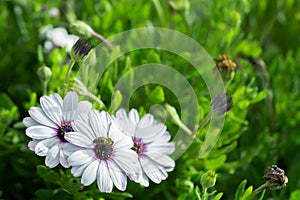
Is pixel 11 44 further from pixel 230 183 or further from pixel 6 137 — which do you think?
pixel 230 183

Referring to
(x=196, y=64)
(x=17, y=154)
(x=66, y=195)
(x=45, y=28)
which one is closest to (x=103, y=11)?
(x=45, y=28)

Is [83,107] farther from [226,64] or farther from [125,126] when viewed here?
[226,64]

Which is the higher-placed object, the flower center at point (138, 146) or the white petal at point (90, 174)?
the white petal at point (90, 174)

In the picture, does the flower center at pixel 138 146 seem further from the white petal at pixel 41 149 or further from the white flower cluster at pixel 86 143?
the white petal at pixel 41 149

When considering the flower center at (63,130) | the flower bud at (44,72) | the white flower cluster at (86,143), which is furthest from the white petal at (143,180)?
the flower bud at (44,72)

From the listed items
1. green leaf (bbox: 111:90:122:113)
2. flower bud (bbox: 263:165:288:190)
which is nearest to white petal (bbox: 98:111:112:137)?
green leaf (bbox: 111:90:122:113)

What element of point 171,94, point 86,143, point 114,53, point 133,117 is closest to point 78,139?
point 86,143

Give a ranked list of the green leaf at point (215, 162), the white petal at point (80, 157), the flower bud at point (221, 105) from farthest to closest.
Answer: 1. the green leaf at point (215, 162)
2. the flower bud at point (221, 105)
3. the white petal at point (80, 157)

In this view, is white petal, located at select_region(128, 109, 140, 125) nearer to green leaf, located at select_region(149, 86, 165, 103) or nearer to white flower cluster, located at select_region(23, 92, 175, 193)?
white flower cluster, located at select_region(23, 92, 175, 193)
